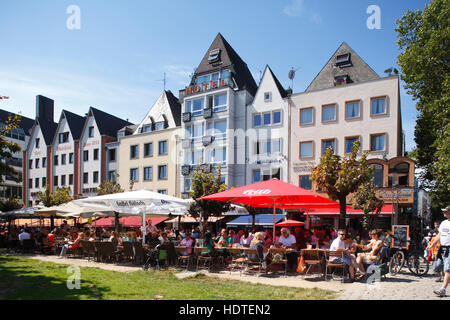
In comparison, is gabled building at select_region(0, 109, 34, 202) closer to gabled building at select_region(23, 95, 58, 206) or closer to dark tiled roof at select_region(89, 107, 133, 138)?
gabled building at select_region(23, 95, 58, 206)

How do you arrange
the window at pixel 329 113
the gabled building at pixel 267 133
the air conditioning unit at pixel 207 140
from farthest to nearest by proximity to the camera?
the air conditioning unit at pixel 207 140, the gabled building at pixel 267 133, the window at pixel 329 113

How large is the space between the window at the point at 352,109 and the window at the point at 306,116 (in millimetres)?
2836

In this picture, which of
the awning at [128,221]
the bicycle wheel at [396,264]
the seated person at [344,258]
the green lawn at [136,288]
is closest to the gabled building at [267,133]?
the awning at [128,221]

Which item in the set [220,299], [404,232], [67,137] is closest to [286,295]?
[220,299]

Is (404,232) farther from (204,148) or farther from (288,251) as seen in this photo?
(204,148)

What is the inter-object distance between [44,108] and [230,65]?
31846mm

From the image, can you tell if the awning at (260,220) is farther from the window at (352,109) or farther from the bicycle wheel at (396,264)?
the bicycle wheel at (396,264)

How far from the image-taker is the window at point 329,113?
95.5 ft

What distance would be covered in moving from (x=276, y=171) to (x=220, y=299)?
24.2 m

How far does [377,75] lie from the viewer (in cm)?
2952

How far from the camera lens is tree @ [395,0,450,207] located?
2233 cm

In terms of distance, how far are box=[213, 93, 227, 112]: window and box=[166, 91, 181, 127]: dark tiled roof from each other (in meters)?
6.16

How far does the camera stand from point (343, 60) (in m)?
31.5

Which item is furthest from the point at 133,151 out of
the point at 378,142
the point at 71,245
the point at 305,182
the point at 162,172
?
the point at 378,142
